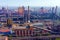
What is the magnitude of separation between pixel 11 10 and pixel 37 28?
5.13ft

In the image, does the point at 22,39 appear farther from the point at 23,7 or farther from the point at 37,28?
the point at 23,7

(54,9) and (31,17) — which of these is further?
(54,9)

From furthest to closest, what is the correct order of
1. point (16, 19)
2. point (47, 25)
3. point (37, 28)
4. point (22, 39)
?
point (16, 19), point (47, 25), point (37, 28), point (22, 39)

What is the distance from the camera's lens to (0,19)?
211 inches

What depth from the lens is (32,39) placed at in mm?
3881

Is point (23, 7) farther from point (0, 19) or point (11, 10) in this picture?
point (0, 19)

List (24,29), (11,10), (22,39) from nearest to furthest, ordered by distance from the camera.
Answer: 1. (22,39)
2. (24,29)
3. (11,10)

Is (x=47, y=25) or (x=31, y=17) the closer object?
(x=47, y=25)

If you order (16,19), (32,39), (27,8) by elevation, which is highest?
(27,8)

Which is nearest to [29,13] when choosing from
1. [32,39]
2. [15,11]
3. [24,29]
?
[15,11]

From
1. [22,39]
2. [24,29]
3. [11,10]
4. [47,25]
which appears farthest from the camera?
[11,10]

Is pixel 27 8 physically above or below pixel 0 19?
above

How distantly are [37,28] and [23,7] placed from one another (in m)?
1.14

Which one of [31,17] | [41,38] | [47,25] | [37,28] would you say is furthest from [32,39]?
[31,17]
